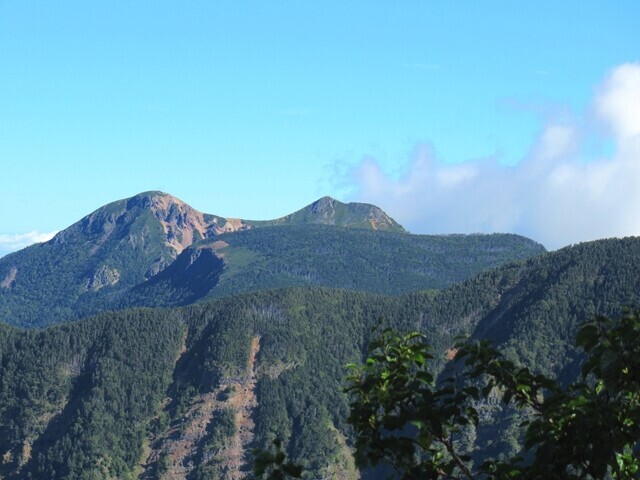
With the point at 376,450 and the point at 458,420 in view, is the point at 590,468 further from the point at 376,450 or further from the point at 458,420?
the point at 376,450

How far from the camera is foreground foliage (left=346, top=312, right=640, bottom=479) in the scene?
2381cm

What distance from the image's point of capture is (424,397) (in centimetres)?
2425

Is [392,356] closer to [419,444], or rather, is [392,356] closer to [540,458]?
[419,444]

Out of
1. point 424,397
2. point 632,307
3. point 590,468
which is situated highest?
point 632,307

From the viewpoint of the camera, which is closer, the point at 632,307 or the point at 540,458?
the point at 540,458

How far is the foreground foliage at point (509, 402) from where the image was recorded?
938 inches

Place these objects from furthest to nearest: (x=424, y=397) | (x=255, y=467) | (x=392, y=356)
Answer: (x=392, y=356), (x=424, y=397), (x=255, y=467)

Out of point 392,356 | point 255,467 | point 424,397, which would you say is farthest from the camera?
point 392,356

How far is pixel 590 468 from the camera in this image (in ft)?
78.2

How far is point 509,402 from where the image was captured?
2639 centimetres

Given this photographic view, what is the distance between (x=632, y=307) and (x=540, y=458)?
214 inches

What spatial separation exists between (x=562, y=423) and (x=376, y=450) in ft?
15.0

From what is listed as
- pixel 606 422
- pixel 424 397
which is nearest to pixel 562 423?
pixel 606 422

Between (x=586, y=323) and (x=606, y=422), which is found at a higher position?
(x=586, y=323)
